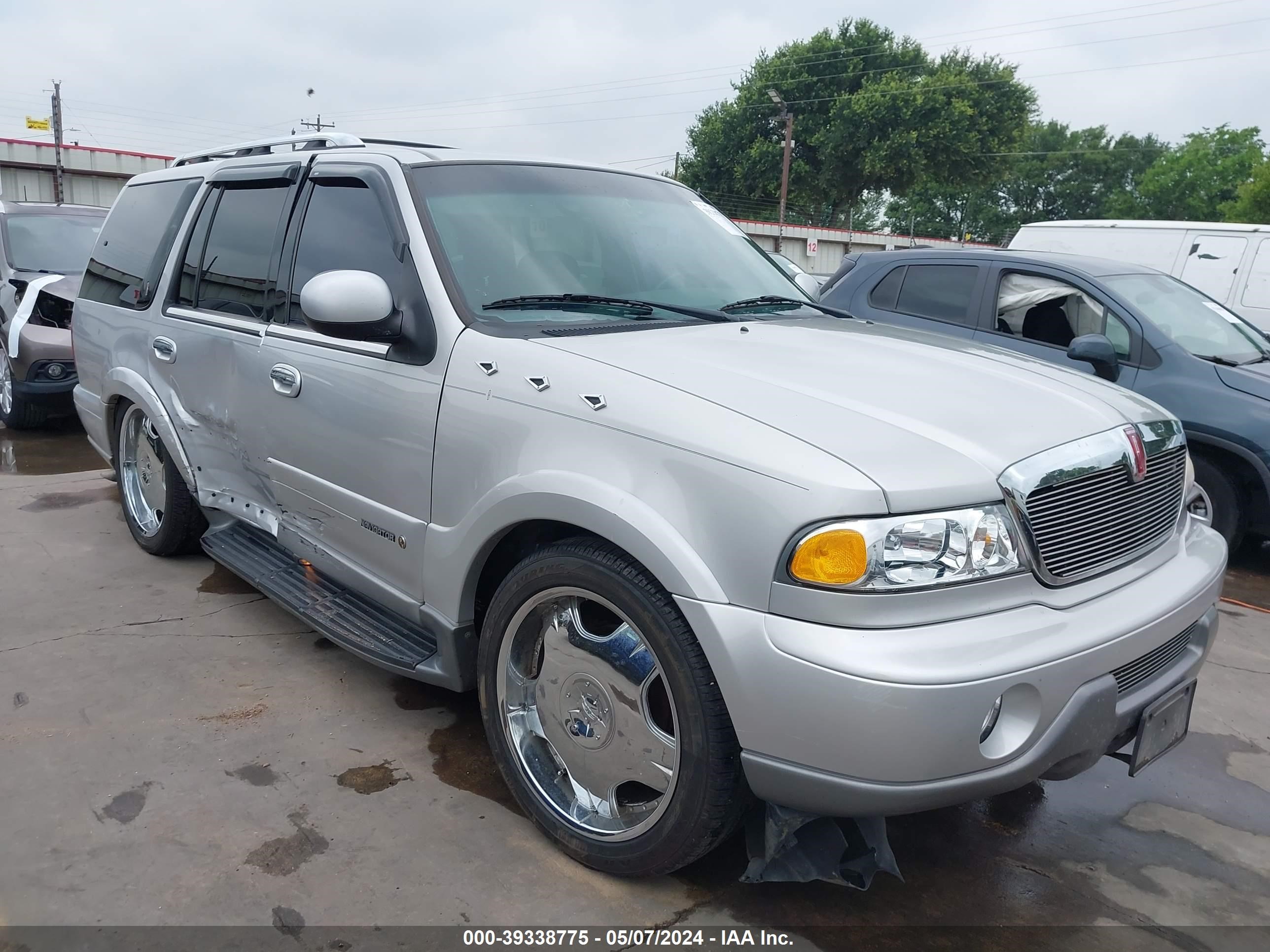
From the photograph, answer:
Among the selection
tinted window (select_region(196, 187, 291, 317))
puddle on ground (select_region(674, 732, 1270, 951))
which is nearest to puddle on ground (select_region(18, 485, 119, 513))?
tinted window (select_region(196, 187, 291, 317))

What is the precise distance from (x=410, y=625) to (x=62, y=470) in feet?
16.1

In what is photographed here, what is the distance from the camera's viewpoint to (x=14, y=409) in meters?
7.67

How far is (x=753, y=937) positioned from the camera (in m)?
2.24

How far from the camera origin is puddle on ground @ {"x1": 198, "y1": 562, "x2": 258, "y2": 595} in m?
4.34

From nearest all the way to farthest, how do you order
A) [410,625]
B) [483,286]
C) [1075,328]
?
[483,286] → [410,625] → [1075,328]

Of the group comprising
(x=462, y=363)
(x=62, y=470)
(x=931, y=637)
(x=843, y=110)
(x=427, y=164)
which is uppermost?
(x=843, y=110)

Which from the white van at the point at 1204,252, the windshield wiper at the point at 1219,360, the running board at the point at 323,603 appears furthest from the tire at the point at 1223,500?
the running board at the point at 323,603

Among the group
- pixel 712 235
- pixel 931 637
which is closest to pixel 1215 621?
pixel 931 637

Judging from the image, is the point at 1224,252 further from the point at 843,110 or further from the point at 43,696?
the point at 843,110

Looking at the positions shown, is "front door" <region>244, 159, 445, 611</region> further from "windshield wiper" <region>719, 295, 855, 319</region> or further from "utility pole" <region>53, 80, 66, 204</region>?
"utility pole" <region>53, 80, 66, 204</region>

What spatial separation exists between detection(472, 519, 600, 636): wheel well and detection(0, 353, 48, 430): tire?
21.2 ft

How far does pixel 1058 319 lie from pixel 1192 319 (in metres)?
0.81

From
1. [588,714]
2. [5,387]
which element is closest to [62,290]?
[5,387]

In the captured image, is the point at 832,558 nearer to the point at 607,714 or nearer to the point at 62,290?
the point at 607,714
